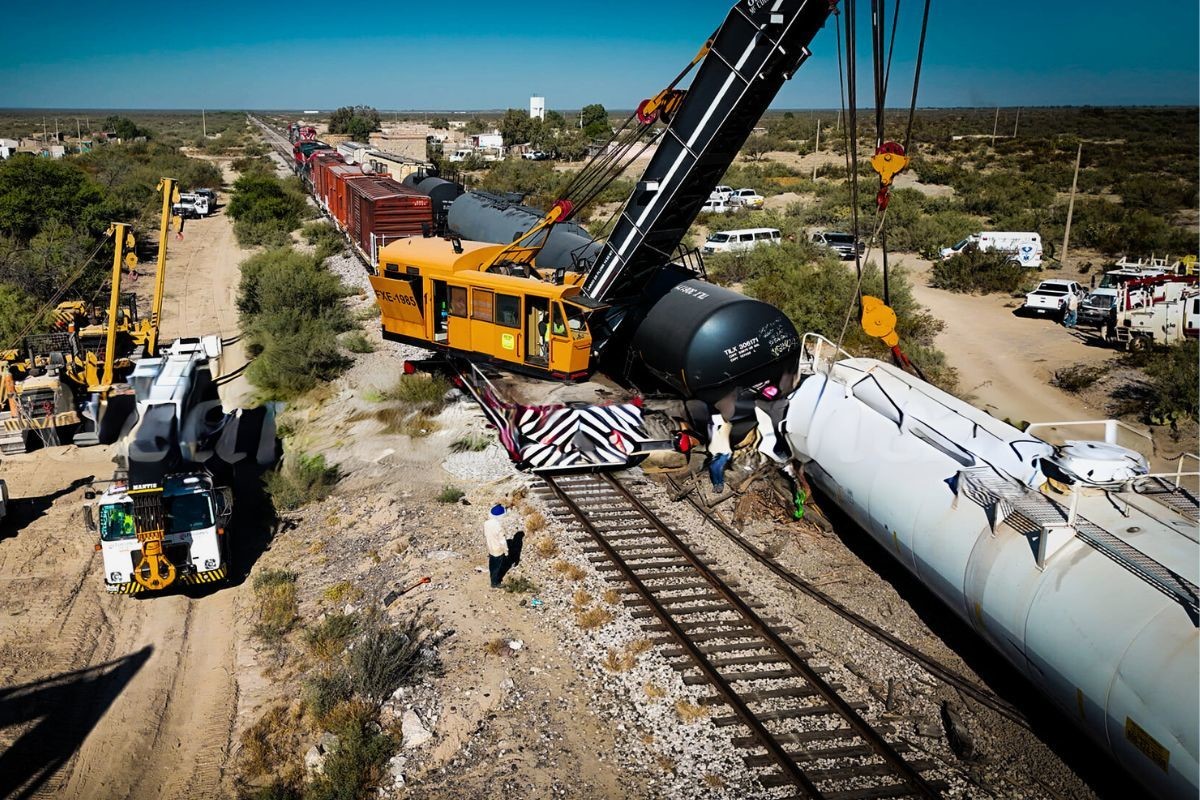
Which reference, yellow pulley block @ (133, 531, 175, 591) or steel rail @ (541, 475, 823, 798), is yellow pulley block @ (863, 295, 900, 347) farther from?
yellow pulley block @ (133, 531, 175, 591)

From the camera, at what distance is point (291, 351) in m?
19.8

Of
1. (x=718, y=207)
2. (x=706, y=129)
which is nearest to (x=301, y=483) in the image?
(x=706, y=129)

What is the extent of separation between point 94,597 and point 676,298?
10.3 m

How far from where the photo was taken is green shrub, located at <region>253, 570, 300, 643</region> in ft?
34.3

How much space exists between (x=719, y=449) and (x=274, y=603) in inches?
286

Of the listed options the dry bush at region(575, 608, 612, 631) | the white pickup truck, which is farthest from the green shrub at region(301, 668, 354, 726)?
the white pickup truck

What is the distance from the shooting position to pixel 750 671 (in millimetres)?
9086

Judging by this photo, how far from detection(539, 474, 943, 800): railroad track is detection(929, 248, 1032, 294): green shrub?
23669 millimetres

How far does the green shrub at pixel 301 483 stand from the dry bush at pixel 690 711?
27.1ft

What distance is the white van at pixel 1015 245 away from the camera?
3359 cm

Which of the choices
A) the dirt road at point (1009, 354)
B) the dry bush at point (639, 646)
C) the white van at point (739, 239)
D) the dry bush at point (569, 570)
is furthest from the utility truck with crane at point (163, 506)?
the white van at point (739, 239)

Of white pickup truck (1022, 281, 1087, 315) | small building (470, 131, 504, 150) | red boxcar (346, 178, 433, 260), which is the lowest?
white pickup truck (1022, 281, 1087, 315)

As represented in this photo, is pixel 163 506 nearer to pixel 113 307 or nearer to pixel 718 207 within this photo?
pixel 113 307

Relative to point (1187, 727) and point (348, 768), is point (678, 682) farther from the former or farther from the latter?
point (1187, 727)
